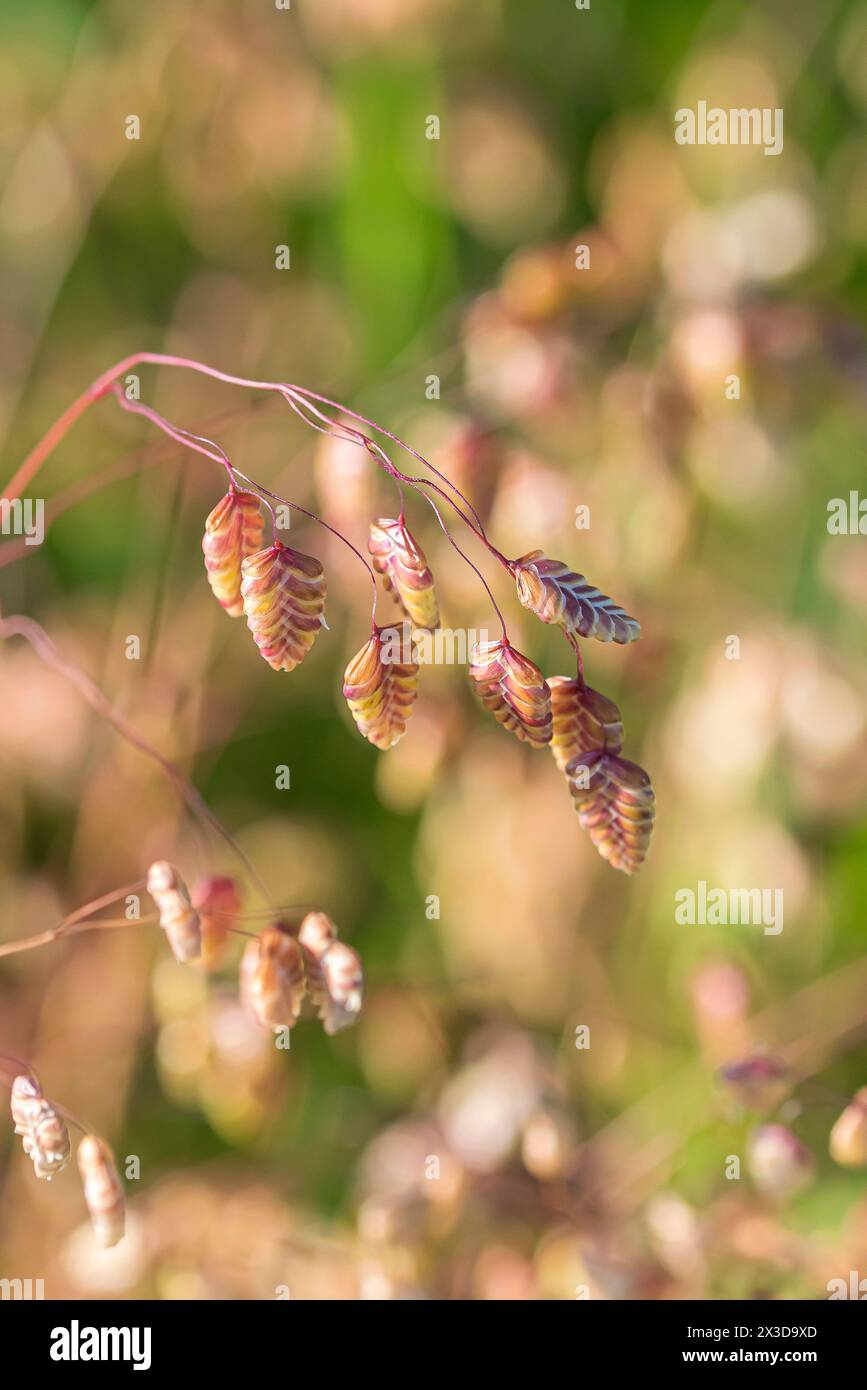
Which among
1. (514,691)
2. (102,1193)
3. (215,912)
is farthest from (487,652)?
(102,1193)

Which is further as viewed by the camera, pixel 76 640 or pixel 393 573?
pixel 76 640

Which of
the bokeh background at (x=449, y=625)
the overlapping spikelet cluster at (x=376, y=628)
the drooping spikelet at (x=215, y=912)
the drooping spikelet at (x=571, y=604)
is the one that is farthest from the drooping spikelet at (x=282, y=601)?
the bokeh background at (x=449, y=625)

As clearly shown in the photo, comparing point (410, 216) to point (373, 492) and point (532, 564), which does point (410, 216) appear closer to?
point (373, 492)

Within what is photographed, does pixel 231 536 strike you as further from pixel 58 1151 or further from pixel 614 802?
pixel 58 1151

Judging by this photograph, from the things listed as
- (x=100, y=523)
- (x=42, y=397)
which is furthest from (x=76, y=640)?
(x=42, y=397)

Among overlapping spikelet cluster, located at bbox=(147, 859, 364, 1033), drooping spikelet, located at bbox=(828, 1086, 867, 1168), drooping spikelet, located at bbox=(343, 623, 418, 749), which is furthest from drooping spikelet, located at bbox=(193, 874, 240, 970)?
drooping spikelet, located at bbox=(828, 1086, 867, 1168)

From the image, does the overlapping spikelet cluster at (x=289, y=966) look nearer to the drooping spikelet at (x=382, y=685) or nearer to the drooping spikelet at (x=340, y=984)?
the drooping spikelet at (x=340, y=984)
